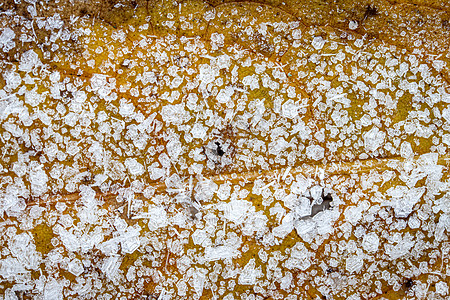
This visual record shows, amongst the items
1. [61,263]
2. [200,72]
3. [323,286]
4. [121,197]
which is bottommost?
[323,286]

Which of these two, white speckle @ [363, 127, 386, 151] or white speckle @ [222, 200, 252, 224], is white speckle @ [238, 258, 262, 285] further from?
white speckle @ [363, 127, 386, 151]

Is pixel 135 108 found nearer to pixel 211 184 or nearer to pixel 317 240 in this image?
pixel 211 184

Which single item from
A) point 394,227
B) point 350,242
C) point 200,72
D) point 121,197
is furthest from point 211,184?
point 394,227

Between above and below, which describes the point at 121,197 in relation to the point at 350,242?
above

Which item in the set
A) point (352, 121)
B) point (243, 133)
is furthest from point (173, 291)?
point (352, 121)

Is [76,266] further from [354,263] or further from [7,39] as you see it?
[354,263]

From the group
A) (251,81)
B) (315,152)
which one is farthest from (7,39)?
(315,152)
